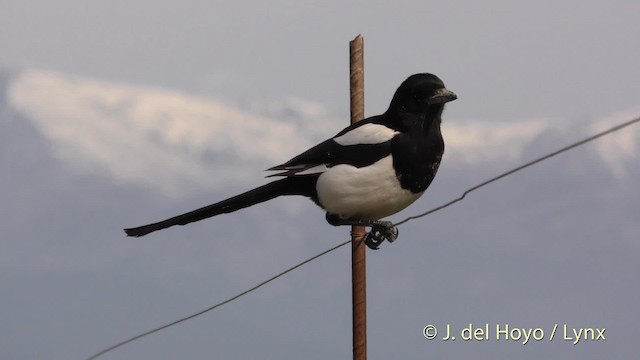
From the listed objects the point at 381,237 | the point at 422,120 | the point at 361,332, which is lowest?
the point at 361,332

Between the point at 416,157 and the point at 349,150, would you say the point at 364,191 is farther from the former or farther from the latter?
the point at 416,157

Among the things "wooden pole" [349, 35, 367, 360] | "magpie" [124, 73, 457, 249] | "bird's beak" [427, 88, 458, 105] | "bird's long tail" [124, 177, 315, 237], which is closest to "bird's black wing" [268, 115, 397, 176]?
"magpie" [124, 73, 457, 249]

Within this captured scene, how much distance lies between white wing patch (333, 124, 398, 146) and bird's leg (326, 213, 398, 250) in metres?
0.56

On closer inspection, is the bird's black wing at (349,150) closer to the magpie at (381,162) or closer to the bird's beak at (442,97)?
the magpie at (381,162)

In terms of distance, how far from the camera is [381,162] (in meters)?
7.06

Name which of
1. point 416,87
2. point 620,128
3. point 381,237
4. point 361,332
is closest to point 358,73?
point 416,87

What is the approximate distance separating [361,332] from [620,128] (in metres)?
2.58

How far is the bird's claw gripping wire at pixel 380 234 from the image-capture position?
7434mm

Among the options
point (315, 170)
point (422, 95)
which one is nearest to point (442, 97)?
point (422, 95)

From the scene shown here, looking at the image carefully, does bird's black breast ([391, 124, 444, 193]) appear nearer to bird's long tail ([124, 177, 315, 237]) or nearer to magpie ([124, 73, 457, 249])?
magpie ([124, 73, 457, 249])

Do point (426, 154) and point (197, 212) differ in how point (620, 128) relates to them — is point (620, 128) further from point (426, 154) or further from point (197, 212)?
point (197, 212)

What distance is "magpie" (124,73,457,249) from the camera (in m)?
7.08

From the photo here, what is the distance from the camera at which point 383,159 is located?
707 cm

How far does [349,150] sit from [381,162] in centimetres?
24
